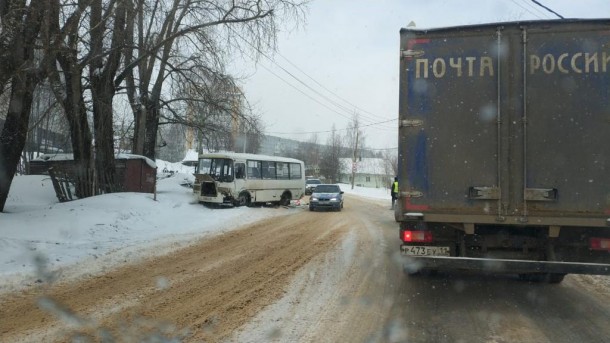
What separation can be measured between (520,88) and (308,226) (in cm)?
1125

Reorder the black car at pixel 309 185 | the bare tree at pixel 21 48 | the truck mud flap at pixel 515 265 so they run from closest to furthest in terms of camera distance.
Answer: the truck mud flap at pixel 515 265 → the bare tree at pixel 21 48 → the black car at pixel 309 185

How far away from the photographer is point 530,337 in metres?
5.02

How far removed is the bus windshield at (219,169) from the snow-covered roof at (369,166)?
7065 cm

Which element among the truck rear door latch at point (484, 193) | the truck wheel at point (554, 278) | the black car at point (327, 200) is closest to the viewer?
the truck rear door latch at point (484, 193)

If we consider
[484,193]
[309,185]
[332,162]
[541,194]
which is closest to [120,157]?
[484,193]

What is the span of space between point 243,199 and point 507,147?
18228 mm

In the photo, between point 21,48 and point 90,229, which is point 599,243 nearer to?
point 21,48

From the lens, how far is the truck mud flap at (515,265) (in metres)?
5.52

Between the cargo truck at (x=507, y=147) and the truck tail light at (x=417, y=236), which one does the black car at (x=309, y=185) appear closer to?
the truck tail light at (x=417, y=236)

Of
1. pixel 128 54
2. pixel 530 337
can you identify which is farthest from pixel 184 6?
pixel 530 337

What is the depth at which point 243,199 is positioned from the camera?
23203mm

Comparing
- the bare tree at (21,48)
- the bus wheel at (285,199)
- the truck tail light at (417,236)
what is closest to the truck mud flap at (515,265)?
the truck tail light at (417,236)

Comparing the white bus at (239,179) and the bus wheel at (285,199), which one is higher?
the white bus at (239,179)

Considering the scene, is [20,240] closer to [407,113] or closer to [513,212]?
[407,113]
